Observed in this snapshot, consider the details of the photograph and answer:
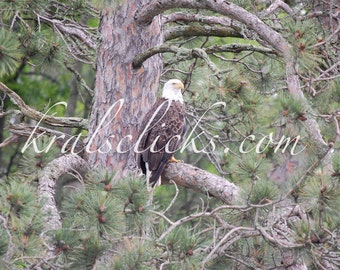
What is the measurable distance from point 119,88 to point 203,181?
0.98 metres

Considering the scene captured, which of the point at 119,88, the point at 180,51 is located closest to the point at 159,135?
the point at 119,88

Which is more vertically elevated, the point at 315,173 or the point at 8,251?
the point at 315,173

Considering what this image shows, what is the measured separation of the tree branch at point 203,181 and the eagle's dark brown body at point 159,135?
129 mm

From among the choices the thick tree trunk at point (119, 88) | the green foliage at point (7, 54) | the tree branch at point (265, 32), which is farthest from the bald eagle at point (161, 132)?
the green foliage at point (7, 54)

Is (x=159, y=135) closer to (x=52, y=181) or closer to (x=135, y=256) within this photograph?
(x=52, y=181)

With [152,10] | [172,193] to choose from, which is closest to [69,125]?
[152,10]

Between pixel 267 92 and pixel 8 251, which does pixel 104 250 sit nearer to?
pixel 8 251

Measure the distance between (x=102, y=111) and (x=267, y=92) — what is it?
1.41 m

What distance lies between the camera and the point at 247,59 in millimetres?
7352

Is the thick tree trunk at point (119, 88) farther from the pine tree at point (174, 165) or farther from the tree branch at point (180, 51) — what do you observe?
the tree branch at point (180, 51)

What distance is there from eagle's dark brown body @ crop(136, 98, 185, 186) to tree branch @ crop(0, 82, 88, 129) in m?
0.50

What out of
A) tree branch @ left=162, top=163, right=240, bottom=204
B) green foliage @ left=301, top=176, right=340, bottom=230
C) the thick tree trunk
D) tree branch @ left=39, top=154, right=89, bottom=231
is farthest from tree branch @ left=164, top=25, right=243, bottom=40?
green foliage @ left=301, top=176, right=340, bottom=230

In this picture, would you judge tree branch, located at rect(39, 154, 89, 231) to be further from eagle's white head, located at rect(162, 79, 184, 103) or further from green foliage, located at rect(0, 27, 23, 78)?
eagle's white head, located at rect(162, 79, 184, 103)

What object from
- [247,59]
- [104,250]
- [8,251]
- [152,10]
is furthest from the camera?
[247,59]
